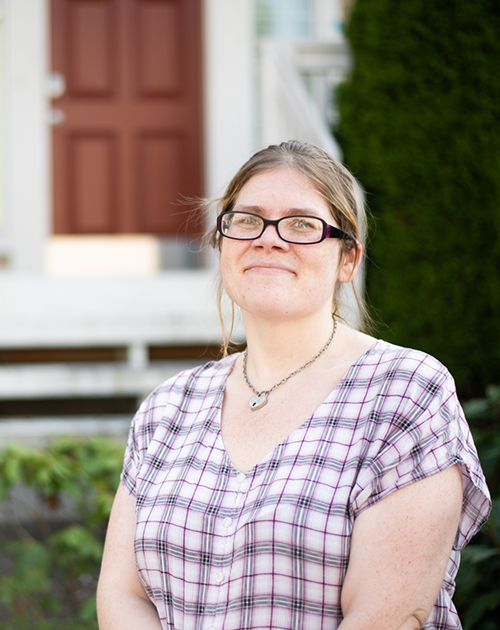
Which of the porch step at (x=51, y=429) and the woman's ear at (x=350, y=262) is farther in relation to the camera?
the porch step at (x=51, y=429)

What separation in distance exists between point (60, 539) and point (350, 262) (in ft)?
4.59

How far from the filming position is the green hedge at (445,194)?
3643mm

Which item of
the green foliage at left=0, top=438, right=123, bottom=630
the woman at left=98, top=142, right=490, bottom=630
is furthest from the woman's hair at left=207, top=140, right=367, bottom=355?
the green foliage at left=0, top=438, right=123, bottom=630

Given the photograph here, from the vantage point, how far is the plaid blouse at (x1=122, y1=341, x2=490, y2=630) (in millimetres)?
1175

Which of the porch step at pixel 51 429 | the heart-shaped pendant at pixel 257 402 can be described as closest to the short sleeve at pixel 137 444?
the heart-shaped pendant at pixel 257 402

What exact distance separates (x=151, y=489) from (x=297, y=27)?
15.6ft

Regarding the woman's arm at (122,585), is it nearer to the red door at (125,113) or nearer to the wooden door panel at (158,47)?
the red door at (125,113)

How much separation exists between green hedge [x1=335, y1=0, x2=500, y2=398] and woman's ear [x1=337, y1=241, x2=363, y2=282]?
219cm

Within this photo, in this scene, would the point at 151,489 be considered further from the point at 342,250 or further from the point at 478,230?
the point at 478,230

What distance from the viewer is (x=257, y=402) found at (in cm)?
144

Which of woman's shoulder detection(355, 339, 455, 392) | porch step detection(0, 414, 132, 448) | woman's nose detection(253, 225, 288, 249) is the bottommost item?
porch step detection(0, 414, 132, 448)

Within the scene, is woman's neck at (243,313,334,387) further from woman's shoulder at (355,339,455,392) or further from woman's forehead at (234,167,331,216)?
woman's forehead at (234,167,331,216)

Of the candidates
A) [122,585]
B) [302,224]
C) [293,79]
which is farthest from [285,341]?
[293,79]

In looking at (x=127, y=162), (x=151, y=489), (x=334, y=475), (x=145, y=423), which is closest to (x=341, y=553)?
(x=334, y=475)
